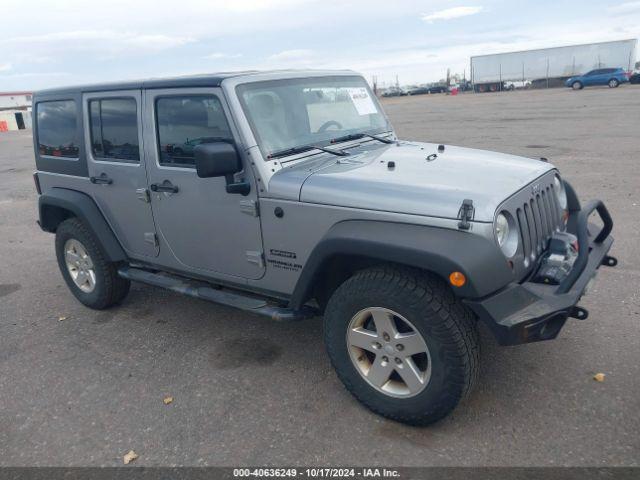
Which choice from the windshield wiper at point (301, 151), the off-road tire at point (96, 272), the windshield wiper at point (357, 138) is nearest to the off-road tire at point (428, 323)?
the windshield wiper at point (301, 151)

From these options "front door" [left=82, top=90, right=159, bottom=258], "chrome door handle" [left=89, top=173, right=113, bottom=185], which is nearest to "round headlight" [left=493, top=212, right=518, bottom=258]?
"front door" [left=82, top=90, right=159, bottom=258]

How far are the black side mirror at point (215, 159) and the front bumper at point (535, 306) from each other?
1.57 m

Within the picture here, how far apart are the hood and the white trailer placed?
155 ft

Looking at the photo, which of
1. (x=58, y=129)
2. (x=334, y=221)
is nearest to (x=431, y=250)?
(x=334, y=221)

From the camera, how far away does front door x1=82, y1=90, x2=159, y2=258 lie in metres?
4.03

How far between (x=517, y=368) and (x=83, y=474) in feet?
8.75

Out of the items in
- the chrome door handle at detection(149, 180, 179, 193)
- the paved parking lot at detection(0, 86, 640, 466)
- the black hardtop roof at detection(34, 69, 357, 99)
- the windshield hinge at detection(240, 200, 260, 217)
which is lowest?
the paved parking lot at detection(0, 86, 640, 466)

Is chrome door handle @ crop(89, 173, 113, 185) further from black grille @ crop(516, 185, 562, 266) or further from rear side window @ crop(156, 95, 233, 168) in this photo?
black grille @ crop(516, 185, 562, 266)

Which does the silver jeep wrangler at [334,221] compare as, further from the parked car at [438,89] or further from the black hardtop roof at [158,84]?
the parked car at [438,89]

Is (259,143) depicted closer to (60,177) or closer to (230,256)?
(230,256)

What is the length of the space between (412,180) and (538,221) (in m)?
0.79

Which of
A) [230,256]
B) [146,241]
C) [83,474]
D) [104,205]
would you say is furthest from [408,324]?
[104,205]

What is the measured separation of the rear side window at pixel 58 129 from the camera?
456cm

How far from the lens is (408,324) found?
2.86 metres
